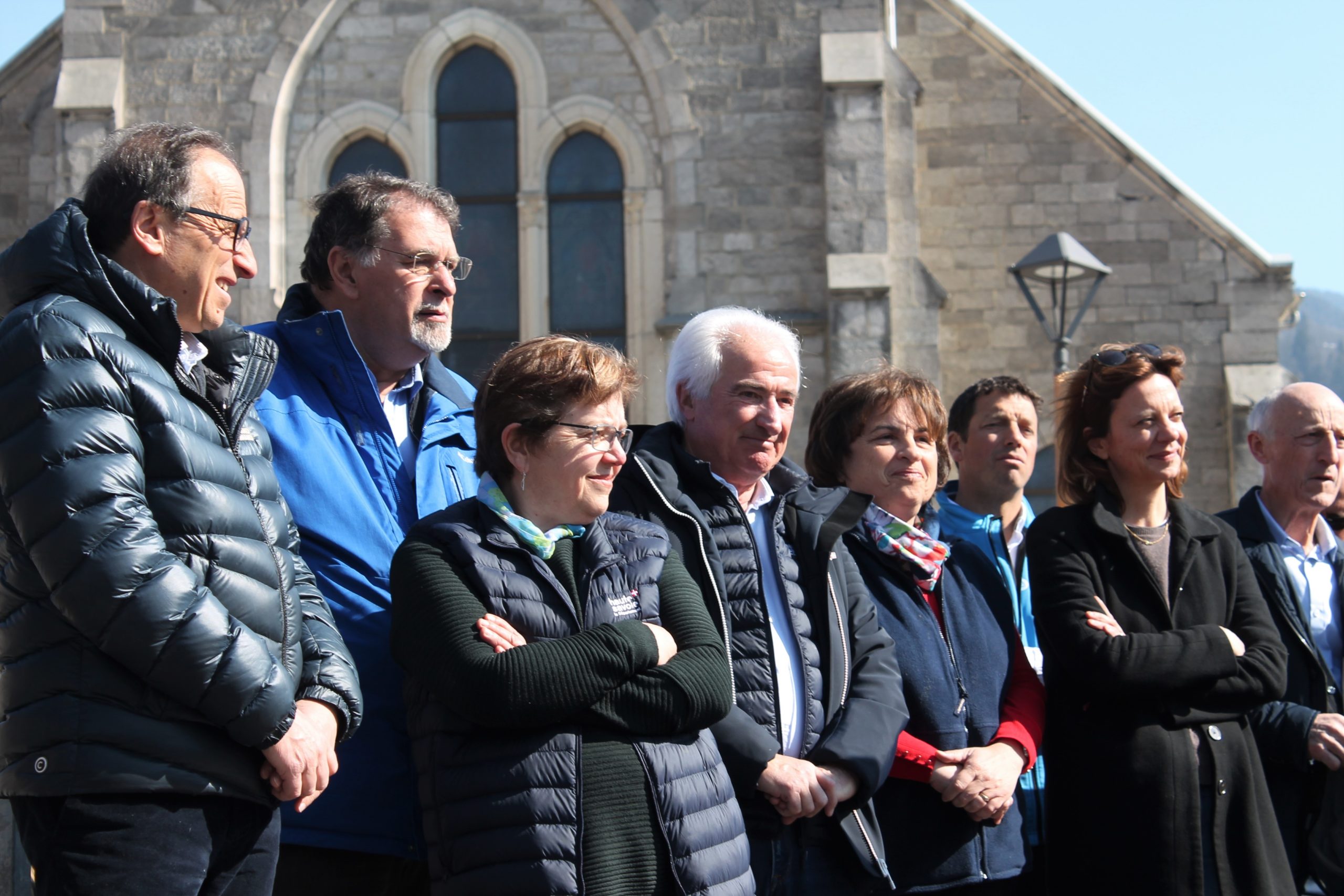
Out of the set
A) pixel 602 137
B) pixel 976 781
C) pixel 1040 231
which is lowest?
pixel 976 781

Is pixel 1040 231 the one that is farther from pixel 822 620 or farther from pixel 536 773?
pixel 536 773

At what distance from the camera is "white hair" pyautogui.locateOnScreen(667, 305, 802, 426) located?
11.0 ft

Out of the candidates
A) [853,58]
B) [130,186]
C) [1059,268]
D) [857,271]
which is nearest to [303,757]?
[130,186]

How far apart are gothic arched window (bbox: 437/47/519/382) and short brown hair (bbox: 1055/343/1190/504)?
314 inches

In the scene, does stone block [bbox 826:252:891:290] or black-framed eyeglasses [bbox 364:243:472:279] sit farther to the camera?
stone block [bbox 826:252:891:290]

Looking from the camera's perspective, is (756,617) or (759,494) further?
(759,494)

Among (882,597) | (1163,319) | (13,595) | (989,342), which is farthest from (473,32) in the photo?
(13,595)

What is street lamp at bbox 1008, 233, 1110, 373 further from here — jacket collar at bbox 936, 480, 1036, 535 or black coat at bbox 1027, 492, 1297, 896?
black coat at bbox 1027, 492, 1297, 896

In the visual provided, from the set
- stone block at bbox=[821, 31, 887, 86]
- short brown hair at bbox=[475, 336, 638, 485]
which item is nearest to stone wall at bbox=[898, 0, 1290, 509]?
stone block at bbox=[821, 31, 887, 86]

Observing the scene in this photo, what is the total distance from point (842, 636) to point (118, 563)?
1.74 m

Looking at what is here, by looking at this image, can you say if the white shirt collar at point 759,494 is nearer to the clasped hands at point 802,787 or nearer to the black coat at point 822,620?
the black coat at point 822,620

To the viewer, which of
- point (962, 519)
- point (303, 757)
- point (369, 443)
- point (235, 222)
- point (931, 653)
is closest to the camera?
point (303, 757)

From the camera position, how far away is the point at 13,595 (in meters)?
2.27

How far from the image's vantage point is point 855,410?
3.77m
